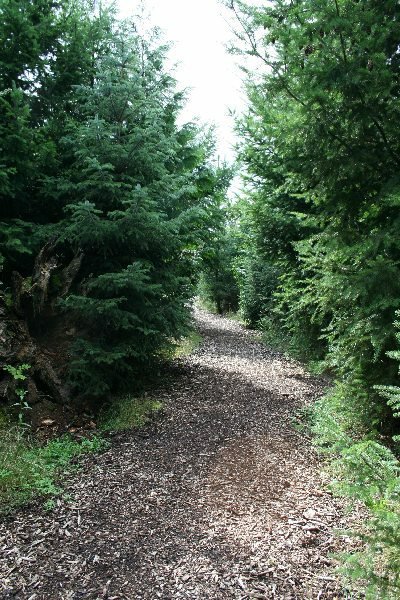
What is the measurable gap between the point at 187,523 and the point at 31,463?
5.20 ft

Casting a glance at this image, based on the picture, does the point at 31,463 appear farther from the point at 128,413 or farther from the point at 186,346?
the point at 186,346

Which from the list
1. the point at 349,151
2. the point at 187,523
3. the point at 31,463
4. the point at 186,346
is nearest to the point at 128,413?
the point at 31,463

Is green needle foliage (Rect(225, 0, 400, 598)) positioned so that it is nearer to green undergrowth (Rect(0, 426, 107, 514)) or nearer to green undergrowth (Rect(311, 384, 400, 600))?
green undergrowth (Rect(311, 384, 400, 600))

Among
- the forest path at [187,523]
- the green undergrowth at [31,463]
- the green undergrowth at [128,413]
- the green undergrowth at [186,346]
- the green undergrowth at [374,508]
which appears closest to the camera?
the green undergrowth at [374,508]

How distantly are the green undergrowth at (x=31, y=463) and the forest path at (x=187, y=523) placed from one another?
0.16 m

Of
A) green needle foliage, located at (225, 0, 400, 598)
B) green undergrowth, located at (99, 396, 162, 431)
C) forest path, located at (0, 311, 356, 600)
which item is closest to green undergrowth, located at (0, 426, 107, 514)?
forest path, located at (0, 311, 356, 600)

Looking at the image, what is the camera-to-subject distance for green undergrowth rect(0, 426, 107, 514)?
3.40m

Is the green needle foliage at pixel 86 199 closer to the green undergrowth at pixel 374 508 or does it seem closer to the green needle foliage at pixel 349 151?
the green needle foliage at pixel 349 151

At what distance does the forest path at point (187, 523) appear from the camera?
253cm

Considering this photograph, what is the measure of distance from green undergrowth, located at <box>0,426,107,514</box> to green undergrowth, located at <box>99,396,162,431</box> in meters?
0.36

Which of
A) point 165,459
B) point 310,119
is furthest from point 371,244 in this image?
point 165,459

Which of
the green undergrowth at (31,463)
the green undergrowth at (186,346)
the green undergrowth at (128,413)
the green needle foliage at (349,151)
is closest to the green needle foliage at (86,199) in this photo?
the green undergrowth at (128,413)

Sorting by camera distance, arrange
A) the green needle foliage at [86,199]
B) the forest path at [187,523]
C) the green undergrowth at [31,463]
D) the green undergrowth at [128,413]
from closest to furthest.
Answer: the forest path at [187,523], the green undergrowth at [31,463], the green undergrowth at [128,413], the green needle foliage at [86,199]

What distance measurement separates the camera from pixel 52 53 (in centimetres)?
612
